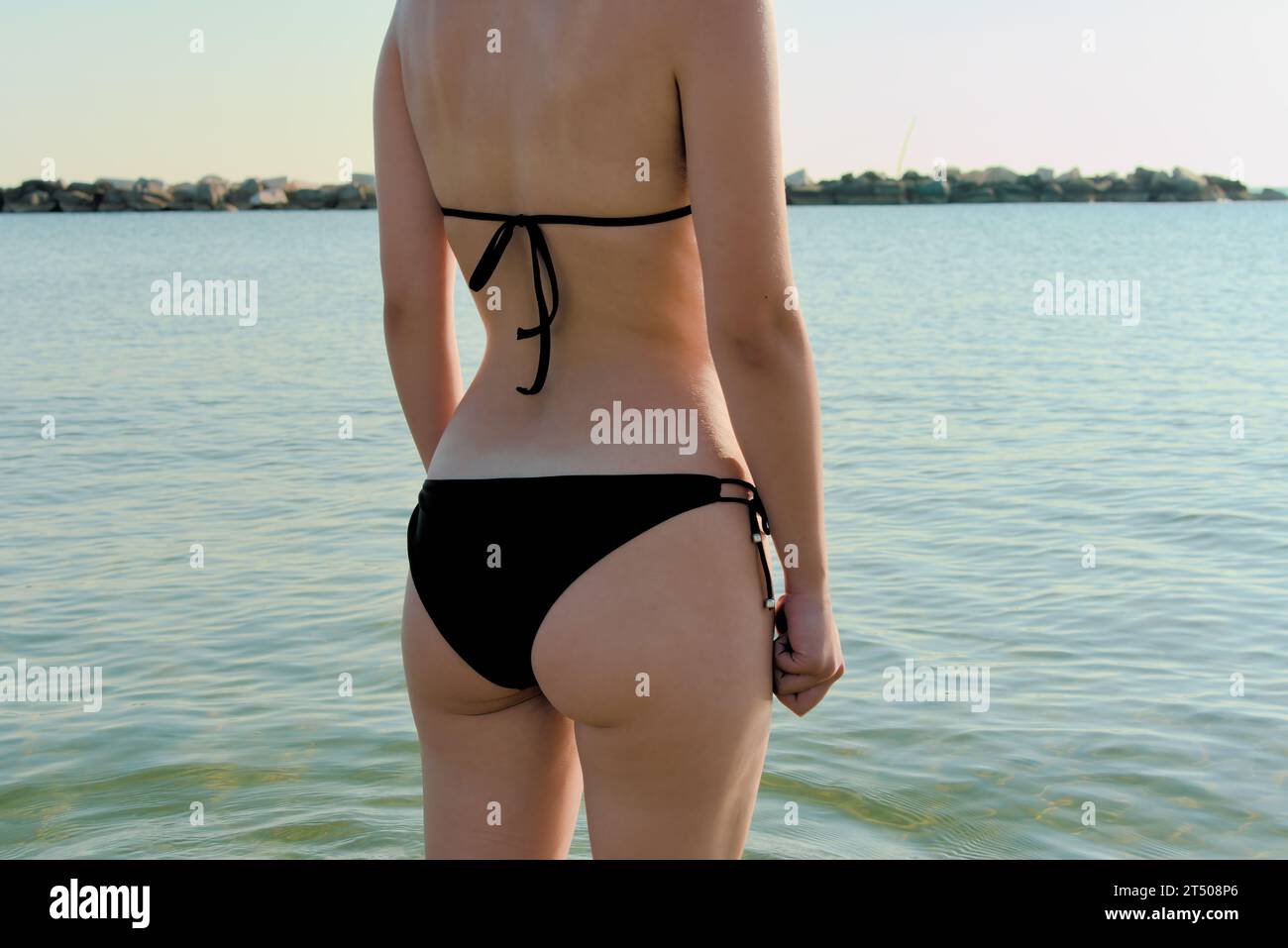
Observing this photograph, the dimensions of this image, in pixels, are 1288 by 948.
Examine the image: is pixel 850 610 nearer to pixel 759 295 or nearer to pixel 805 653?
pixel 805 653

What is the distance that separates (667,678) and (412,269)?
2.17 ft

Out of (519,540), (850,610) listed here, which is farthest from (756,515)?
(850,610)

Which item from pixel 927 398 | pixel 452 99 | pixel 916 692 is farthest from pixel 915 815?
pixel 927 398

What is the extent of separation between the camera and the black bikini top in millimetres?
1537

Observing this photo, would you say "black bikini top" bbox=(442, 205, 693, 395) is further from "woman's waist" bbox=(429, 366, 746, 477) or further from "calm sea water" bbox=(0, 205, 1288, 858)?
"calm sea water" bbox=(0, 205, 1288, 858)

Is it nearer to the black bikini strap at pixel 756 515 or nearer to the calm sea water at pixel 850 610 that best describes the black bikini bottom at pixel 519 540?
the black bikini strap at pixel 756 515

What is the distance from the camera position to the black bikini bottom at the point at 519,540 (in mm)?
1542

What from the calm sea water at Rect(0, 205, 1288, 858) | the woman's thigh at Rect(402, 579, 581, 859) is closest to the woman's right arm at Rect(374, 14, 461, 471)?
the woman's thigh at Rect(402, 579, 581, 859)

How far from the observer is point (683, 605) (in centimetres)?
151

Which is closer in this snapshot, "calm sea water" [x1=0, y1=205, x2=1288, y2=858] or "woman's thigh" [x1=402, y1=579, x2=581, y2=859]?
"woman's thigh" [x1=402, y1=579, x2=581, y2=859]

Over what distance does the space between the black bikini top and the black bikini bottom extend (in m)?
0.13

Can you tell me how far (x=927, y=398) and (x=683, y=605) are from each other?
32.3ft

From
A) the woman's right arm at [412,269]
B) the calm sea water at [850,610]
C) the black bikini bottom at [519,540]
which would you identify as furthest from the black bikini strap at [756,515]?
the calm sea water at [850,610]
